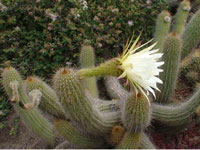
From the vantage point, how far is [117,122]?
2.26 m

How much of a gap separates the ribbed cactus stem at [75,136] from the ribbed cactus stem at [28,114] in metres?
0.23

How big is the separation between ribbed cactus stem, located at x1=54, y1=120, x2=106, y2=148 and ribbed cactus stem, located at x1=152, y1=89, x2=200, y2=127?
1.93 ft

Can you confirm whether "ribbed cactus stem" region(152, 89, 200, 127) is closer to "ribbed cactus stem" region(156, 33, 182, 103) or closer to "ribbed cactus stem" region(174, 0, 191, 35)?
"ribbed cactus stem" region(156, 33, 182, 103)

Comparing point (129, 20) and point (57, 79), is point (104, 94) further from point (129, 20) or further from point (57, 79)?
point (57, 79)

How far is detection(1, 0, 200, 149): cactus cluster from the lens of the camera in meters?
1.76

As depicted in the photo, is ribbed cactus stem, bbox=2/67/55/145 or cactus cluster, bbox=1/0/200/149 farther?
ribbed cactus stem, bbox=2/67/55/145

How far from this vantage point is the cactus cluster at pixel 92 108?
176 cm

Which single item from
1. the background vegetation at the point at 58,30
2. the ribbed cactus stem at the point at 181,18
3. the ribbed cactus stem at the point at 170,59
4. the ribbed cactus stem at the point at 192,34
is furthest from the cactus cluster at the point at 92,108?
the ribbed cactus stem at the point at 181,18

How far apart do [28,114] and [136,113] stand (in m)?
0.97

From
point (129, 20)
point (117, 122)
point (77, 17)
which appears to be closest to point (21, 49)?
point (77, 17)

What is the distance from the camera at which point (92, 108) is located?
2.00 metres

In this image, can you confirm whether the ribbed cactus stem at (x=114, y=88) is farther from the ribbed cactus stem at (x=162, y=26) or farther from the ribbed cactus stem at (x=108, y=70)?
the ribbed cactus stem at (x=108, y=70)

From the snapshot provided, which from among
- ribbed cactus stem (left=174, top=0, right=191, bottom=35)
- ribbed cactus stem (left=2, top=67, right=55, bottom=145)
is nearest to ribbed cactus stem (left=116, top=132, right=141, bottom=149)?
ribbed cactus stem (left=2, top=67, right=55, bottom=145)

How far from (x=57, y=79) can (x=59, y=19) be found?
2128 millimetres
